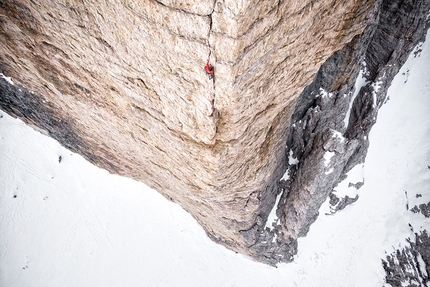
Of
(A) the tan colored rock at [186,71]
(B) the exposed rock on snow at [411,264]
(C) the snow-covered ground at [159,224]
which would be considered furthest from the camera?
(C) the snow-covered ground at [159,224]

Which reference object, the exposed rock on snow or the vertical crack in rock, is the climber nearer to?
the vertical crack in rock

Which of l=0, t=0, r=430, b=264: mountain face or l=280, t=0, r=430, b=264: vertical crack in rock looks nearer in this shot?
l=0, t=0, r=430, b=264: mountain face

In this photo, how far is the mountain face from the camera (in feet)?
16.4

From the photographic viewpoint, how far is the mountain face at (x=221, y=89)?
5.00m

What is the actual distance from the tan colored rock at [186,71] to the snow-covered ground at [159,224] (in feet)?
17.6

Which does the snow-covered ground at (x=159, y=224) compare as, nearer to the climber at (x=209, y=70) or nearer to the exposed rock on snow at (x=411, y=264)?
the exposed rock on snow at (x=411, y=264)

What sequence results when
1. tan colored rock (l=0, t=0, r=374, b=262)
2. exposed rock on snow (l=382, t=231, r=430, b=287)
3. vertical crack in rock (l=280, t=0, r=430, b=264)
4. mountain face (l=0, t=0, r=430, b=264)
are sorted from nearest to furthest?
tan colored rock (l=0, t=0, r=374, b=262), mountain face (l=0, t=0, r=430, b=264), vertical crack in rock (l=280, t=0, r=430, b=264), exposed rock on snow (l=382, t=231, r=430, b=287)

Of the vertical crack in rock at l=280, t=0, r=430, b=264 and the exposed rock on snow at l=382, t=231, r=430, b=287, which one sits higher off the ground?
the vertical crack in rock at l=280, t=0, r=430, b=264

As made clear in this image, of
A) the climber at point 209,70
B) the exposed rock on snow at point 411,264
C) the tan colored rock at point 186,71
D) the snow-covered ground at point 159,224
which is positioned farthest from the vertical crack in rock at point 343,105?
the climber at point 209,70

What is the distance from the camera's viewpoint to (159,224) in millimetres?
14883

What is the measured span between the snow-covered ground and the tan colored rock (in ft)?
17.6

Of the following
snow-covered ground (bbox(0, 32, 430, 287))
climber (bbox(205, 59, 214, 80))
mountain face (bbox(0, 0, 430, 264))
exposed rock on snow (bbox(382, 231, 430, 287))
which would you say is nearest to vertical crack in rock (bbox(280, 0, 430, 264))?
mountain face (bbox(0, 0, 430, 264))

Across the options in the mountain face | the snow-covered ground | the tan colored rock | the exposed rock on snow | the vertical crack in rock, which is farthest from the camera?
the snow-covered ground

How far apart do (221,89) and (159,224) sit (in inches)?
469
